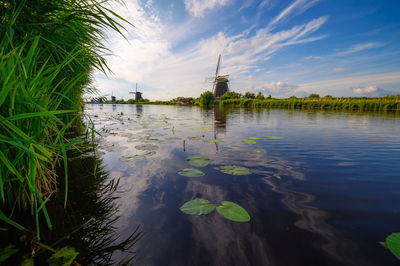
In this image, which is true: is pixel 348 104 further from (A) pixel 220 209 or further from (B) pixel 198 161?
(A) pixel 220 209

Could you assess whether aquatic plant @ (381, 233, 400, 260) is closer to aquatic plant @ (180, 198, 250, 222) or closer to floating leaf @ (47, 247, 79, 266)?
aquatic plant @ (180, 198, 250, 222)

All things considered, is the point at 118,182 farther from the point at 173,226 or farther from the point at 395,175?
the point at 395,175

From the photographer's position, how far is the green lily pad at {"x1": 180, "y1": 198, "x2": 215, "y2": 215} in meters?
1.63

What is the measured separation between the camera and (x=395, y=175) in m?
2.54

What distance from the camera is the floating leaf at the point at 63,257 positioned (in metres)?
1.00

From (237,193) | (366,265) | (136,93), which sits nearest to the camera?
(366,265)

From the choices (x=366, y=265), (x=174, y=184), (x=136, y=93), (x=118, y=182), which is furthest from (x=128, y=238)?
(x=136, y=93)

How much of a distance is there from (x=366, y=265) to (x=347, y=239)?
0.25m

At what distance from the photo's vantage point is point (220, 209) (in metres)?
1.62

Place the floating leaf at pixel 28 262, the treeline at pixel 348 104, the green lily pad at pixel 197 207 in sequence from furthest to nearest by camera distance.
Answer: the treeline at pixel 348 104, the green lily pad at pixel 197 207, the floating leaf at pixel 28 262

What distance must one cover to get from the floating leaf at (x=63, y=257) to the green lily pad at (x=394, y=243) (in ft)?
7.62

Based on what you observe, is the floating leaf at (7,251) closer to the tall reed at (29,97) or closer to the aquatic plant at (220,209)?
the tall reed at (29,97)

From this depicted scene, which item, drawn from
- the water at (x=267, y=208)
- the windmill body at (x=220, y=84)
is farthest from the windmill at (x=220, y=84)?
the water at (x=267, y=208)

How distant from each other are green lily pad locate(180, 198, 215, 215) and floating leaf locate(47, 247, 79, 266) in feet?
2.99
